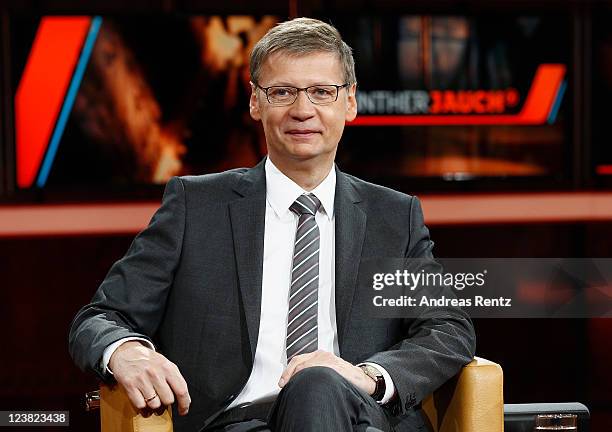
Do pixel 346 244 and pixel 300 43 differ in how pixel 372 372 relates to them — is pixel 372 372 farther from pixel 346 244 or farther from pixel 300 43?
pixel 300 43

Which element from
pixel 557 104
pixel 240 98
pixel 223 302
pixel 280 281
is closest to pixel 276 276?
pixel 280 281

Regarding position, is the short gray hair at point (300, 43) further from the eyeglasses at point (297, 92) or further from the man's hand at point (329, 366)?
the man's hand at point (329, 366)

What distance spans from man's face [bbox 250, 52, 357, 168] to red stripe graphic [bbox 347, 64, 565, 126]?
8.43ft

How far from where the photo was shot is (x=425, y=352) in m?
2.20

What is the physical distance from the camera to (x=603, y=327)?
530 centimetres

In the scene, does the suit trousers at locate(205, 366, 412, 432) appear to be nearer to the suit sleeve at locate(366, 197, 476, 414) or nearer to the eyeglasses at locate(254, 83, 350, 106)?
the suit sleeve at locate(366, 197, 476, 414)

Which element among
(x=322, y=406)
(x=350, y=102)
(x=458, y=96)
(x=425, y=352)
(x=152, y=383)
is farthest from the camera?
(x=458, y=96)

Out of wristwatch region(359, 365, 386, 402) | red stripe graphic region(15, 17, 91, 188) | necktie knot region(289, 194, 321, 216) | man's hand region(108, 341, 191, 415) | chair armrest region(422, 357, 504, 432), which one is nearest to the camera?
man's hand region(108, 341, 191, 415)

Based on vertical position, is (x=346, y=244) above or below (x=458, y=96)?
below

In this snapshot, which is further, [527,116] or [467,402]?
[527,116]

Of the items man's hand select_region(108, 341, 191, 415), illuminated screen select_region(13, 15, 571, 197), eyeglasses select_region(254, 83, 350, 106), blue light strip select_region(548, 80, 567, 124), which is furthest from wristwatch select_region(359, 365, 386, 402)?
blue light strip select_region(548, 80, 567, 124)

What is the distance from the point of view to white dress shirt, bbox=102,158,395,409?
225cm

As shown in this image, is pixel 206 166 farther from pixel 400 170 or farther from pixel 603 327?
pixel 603 327

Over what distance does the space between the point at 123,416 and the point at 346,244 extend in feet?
2.16
